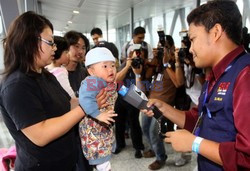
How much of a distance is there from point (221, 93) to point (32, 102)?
0.80m

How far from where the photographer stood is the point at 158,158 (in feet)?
8.13

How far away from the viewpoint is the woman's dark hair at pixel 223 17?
2.77 ft

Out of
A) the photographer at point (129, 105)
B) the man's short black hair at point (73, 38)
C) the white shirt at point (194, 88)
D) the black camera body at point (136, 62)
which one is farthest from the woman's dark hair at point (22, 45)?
the white shirt at point (194, 88)

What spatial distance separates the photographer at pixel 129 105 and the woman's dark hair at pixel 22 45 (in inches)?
54.3

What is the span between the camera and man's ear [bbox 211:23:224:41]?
33.3 inches

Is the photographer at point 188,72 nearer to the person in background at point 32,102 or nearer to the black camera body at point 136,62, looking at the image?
the black camera body at point 136,62

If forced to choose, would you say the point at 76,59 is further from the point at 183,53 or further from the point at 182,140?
the point at 182,140

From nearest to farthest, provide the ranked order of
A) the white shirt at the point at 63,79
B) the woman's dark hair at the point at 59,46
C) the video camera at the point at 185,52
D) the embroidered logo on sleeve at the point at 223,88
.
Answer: the embroidered logo on sleeve at the point at 223,88
the white shirt at the point at 63,79
the woman's dark hair at the point at 59,46
the video camera at the point at 185,52

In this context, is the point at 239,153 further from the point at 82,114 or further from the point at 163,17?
the point at 163,17

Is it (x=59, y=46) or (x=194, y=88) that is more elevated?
(x=59, y=46)

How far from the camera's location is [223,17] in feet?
2.76

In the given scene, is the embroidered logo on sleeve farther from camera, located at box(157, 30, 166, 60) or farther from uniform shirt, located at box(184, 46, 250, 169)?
camera, located at box(157, 30, 166, 60)

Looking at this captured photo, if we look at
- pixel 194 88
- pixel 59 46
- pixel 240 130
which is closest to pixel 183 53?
pixel 194 88

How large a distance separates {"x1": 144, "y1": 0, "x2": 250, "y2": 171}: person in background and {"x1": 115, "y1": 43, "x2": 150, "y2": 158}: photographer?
1.44 meters
